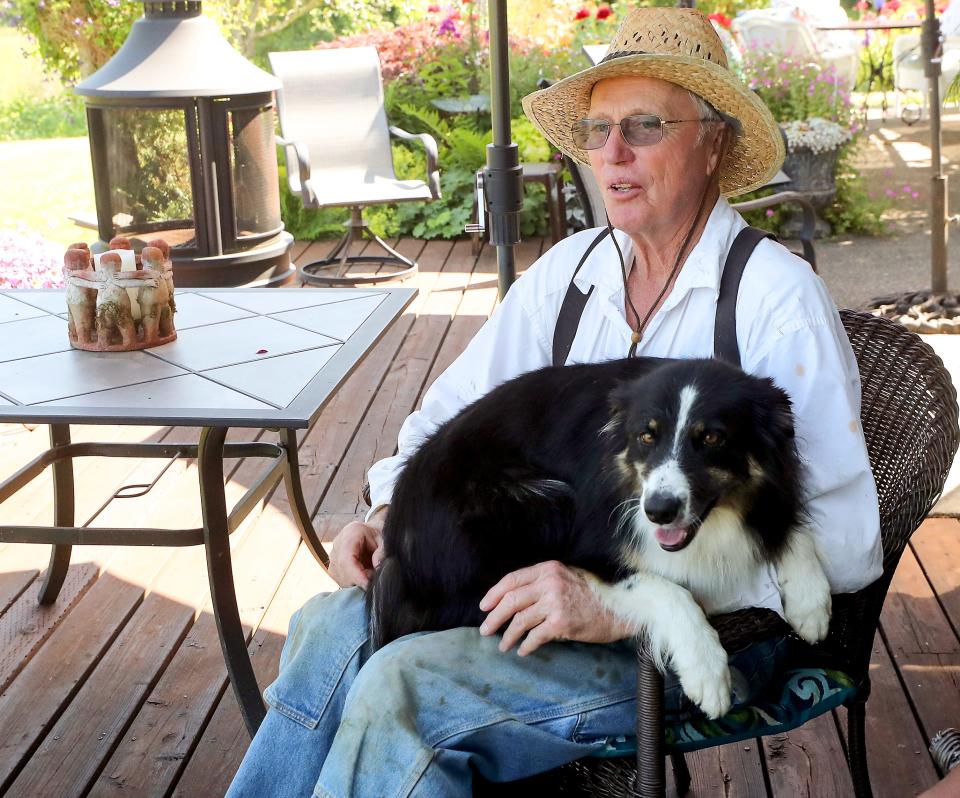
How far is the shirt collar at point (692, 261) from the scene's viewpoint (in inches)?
75.3

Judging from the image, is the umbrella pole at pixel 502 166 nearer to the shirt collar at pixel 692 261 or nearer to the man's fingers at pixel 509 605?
the shirt collar at pixel 692 261

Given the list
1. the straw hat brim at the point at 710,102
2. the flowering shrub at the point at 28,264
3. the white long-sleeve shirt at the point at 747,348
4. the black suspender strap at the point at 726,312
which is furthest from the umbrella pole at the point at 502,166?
the flowering shrub at the point at 28,264

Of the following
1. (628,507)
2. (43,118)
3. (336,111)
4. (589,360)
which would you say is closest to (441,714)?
(628,507)

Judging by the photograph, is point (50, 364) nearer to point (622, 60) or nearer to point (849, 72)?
point (622, 60)

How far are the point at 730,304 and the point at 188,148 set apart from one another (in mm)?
4284

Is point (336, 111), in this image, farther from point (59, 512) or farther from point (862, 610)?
point (862, 610)

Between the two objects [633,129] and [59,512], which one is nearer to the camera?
[633,129]

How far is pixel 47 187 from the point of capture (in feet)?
29.6

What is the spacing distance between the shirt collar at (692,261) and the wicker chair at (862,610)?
316 mm

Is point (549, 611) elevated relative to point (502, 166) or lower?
lower

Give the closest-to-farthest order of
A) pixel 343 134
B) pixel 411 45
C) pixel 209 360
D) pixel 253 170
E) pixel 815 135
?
pixel 209 360 → pixel 253 170 → pixel 343 134 → pixel 815 135 → pixel 411 45

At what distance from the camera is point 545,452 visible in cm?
174

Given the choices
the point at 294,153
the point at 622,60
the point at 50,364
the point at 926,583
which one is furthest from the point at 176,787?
the point at 294,153

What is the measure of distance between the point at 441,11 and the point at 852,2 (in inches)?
301
